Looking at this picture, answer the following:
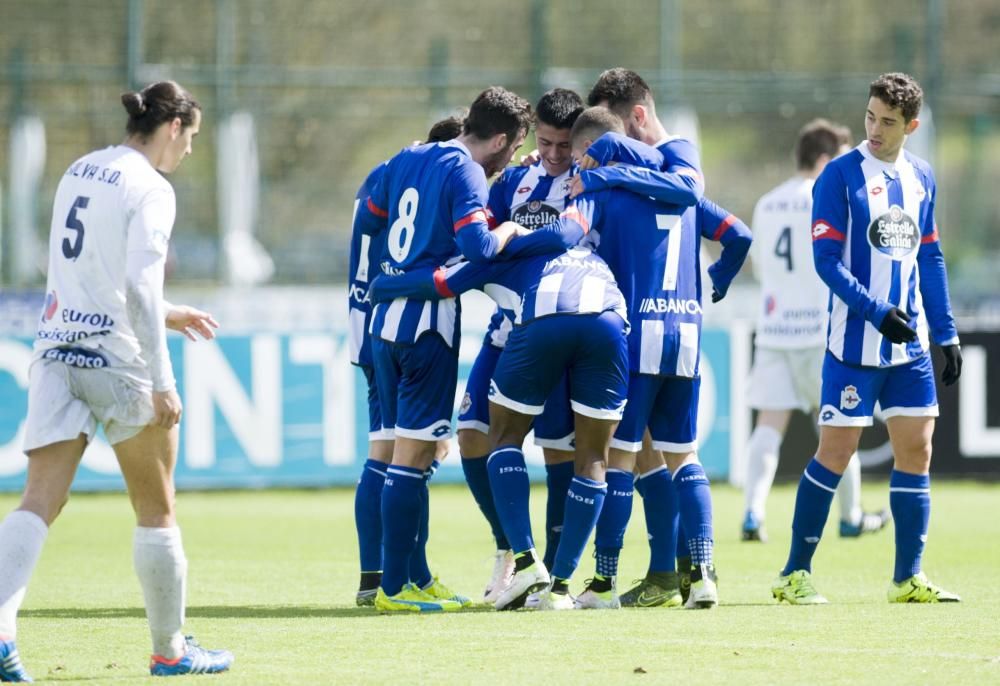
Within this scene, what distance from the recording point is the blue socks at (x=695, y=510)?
7.92 metres

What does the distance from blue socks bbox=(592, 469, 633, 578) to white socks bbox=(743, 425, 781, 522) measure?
143 inches

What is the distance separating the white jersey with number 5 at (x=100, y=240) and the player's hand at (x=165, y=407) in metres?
0.25

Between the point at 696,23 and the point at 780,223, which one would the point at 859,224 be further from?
the point at 696,23

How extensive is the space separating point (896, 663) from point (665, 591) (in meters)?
2.00

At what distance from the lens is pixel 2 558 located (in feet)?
19.8

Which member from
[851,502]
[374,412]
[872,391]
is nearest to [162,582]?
[374,412]

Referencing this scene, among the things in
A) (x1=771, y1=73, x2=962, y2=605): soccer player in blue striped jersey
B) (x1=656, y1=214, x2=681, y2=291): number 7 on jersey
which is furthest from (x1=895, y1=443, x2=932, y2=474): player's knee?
(x1=656, y1=214, x2=681, y2=291): number 7 on jersey

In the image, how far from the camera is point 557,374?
7.79 m

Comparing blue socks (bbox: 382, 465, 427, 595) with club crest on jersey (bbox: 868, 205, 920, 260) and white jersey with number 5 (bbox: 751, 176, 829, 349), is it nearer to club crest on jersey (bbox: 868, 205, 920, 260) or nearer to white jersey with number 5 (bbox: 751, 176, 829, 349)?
club crest on jersey (bbox: 868, 205, 920, 260)

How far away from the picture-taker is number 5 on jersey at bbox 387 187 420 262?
797 cm

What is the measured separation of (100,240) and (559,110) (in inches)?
112

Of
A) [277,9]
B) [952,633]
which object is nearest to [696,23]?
[277,9]

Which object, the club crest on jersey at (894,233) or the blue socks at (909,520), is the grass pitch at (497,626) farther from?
the club crest on jersey at (894,233)

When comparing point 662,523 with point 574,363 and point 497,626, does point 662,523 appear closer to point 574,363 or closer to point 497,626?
point 574,363
